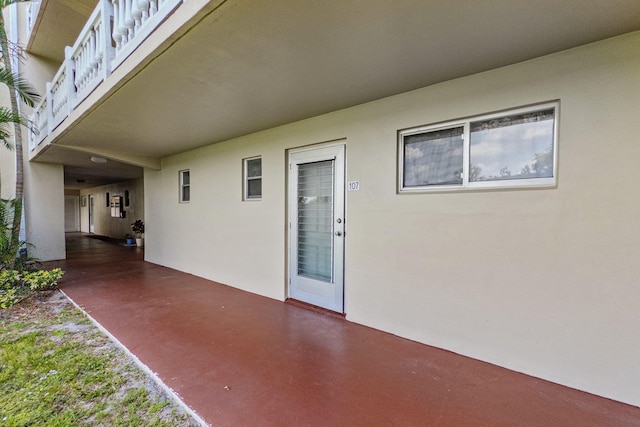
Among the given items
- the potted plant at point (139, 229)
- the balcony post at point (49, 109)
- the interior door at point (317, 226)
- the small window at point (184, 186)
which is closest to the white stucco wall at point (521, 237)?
the interior door at point (317, 226)

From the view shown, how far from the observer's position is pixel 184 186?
614cm

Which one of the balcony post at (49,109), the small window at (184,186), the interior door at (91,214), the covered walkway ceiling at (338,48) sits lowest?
the interior door at (91,214)

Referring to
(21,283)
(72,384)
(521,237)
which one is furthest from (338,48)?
(21,283)

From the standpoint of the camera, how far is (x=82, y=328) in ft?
10.3

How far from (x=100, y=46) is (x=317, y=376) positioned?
4.10 meters

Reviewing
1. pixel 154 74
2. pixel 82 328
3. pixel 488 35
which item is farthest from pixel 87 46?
pixel 488 35

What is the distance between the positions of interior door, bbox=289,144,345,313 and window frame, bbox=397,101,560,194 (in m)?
0.77

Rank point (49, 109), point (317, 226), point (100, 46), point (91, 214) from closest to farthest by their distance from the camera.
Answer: point (100, 46), point (317, 226), point (49, 109), point (91, 214)

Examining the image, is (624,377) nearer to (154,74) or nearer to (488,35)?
(488,35)

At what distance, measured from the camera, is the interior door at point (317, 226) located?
11.6 feet

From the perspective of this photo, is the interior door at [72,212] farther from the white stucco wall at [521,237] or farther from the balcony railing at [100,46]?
the white stucco wall at [521,237]

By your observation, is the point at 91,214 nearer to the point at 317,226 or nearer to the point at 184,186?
the point at 184,186

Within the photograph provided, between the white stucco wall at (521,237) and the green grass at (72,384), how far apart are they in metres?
2.16

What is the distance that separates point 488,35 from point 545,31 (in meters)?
0.36
